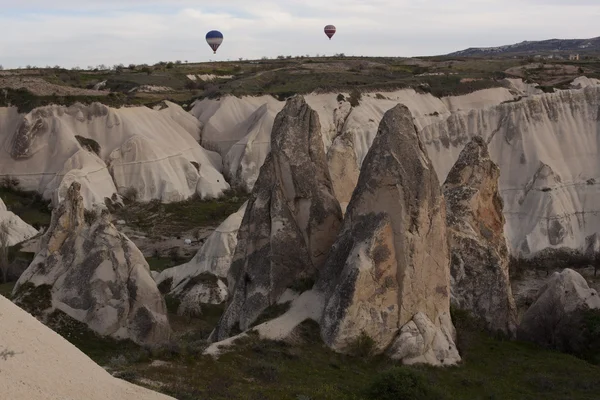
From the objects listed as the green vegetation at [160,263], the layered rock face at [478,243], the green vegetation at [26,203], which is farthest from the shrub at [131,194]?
the layered rock face at [478,243]

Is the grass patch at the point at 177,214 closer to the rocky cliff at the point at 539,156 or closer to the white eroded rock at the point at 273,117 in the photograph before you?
the white eroded rock at the point at 273,117

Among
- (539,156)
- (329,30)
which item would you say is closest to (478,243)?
(539,156)

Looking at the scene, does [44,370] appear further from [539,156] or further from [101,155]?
[101,155]

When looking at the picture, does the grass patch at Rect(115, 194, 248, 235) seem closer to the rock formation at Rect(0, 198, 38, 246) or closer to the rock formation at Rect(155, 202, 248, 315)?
the rock formation at Rect(0, 198, 38, 246)

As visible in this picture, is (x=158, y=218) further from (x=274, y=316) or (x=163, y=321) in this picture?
(x=274, y=316)

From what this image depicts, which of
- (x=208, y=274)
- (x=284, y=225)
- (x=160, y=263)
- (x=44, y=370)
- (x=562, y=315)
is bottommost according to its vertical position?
(x=160, y=263)

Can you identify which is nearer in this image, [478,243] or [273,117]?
[478,243]
